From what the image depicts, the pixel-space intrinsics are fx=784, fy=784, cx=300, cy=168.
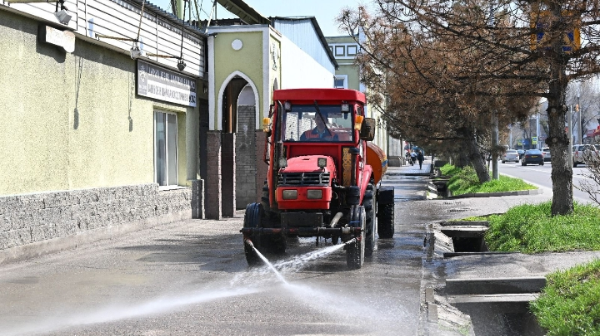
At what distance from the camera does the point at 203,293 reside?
9391 millimetres

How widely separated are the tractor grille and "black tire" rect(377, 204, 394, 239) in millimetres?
4135

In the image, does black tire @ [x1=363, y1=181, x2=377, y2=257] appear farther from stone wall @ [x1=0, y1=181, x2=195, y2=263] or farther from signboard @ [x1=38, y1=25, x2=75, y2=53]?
signboard @ [x1=38, y1=25, x2=75, y2=53]

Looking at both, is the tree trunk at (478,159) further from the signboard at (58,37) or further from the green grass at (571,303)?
the green grass at (571,303)

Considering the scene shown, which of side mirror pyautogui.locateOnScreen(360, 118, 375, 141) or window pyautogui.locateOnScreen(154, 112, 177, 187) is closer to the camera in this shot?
side mirror pyautogui.locateOnScreen(360, 118, 375, 141)

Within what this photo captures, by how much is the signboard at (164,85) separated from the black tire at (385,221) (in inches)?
235

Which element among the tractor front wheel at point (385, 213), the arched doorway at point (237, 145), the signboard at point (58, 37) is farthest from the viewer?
the arched doorway at point (237, 145)

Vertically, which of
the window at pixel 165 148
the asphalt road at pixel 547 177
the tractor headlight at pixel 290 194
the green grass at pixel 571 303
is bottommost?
the green grass at pixel 571 303

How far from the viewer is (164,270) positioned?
37.3 feet

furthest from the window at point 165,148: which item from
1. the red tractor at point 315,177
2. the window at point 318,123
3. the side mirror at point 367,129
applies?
the side mirror at point 367,129

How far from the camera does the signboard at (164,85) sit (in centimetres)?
1745

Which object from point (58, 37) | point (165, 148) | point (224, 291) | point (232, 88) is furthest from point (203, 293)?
point (232, 88)

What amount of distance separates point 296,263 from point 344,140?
6.97 feet

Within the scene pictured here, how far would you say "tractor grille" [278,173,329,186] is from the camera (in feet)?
37.8

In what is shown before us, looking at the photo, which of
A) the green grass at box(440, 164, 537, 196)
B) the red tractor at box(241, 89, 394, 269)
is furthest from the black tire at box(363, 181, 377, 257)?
the green grass at box(440, 164, 537, 196)
